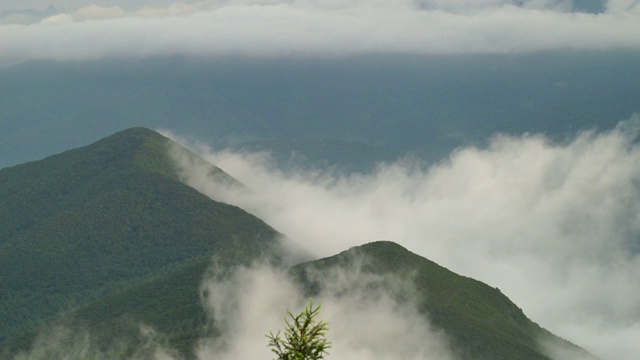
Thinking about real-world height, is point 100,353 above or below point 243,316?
below

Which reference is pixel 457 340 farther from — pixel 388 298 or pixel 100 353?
pixel 100 353

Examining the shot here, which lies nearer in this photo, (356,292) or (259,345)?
(259,345)

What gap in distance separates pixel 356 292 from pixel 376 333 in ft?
42.2

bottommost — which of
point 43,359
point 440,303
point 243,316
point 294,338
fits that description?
point 294,338

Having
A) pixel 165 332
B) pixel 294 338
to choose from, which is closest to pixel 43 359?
pixel 165 332

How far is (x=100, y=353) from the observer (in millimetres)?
187125

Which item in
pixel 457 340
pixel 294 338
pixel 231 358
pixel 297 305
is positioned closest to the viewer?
pixel 294 338

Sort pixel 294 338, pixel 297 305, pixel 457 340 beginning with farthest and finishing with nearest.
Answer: pixel 297 305 < pixel 457 340 < pixel 294 338

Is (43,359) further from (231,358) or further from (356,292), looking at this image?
(356,292)

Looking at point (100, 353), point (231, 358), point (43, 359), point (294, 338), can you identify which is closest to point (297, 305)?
point (231, 358)

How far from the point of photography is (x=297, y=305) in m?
197

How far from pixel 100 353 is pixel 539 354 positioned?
3672 inches

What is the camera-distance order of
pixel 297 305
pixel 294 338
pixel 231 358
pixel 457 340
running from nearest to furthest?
1. pixel 294 338
2. pixel 231 358
3. pixel 457 340
4. pixel 297 305

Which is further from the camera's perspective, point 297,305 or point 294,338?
point 297,305
